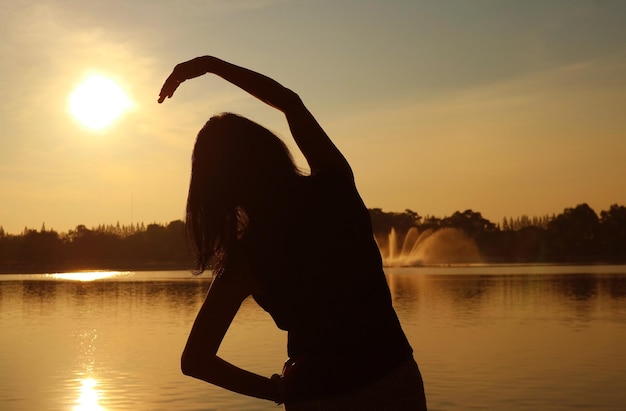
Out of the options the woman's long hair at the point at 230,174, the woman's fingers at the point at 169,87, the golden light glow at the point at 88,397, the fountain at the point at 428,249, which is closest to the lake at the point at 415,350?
the golden light glow at the point at 88,397

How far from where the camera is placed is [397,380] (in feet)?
9.23

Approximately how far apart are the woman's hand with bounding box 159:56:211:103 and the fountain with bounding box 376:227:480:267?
355 feet

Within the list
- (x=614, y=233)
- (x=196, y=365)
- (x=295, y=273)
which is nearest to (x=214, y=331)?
(x=196, y=365)

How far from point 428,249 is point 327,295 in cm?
14498

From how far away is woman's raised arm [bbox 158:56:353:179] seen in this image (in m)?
3.04

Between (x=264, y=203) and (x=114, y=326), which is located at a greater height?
(x=264, y=203)

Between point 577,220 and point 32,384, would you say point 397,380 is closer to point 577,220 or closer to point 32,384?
point 32,384

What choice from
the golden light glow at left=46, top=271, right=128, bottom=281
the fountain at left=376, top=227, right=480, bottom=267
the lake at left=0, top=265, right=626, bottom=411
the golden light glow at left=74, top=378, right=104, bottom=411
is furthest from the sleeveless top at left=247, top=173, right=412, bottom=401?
the fountain at left=376, top=227, right=480, bottom=267

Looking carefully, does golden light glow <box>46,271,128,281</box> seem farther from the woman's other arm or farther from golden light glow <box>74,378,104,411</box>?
the woman's other arm

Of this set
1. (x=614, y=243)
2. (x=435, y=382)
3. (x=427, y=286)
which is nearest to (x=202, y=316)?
(x=435, y=382)

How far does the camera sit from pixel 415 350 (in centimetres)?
2644

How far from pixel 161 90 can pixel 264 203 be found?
59cm

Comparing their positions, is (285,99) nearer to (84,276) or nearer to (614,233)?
(84,276)

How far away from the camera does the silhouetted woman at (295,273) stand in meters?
2.78
